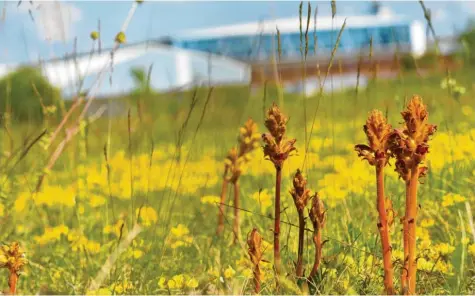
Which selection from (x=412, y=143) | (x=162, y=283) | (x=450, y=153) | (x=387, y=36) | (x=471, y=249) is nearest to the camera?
(x=412, y=143)

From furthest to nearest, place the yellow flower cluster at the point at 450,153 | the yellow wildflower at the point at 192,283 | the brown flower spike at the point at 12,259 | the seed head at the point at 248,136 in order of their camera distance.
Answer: the yellow flower cluster at the point at 450,153
the seed head at the point at 248,136
the yellow wildflower at the point at 192,283
the brown flower spike at the point at 12,259

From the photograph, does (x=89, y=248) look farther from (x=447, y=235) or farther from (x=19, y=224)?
(x=447, y=235)

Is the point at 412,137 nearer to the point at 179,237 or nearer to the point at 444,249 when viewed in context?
the point at 444,249

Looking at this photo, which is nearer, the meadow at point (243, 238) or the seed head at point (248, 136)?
the meadow at point (243, 238)

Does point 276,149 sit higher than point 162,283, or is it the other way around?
point 276,149

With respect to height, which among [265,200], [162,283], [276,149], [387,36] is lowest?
[162,283]

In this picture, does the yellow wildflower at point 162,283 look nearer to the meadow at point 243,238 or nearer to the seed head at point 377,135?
the meadow at point 243,238

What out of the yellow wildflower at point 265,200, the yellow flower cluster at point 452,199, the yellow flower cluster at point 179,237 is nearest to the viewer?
the yellow flower cluster at point 452,199

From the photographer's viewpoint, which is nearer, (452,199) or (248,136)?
(248,136)

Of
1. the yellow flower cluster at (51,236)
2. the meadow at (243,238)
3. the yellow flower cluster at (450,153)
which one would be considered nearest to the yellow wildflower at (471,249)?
the meadow at (243,238)

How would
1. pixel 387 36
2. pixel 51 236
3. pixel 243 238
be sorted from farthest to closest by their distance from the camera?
pixel 387 36, pixel 51 236, pixel 243 238

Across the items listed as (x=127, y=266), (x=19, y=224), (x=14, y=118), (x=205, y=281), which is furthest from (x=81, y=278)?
(x=19, y=224)

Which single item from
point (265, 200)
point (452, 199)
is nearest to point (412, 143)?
point (452, 199)

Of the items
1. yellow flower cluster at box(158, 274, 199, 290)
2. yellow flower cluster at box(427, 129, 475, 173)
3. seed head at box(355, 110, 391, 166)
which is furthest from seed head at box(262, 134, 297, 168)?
yellow flower cluster at box(427, 129, 475, 173)
